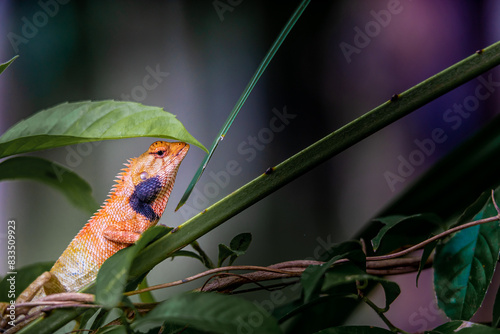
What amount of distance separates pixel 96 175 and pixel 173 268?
1.69ft

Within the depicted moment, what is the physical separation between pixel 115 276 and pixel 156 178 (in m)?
0.38

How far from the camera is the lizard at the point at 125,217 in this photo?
74 cm

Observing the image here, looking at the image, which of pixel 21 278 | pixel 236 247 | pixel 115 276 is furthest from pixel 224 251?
pixel 21 278

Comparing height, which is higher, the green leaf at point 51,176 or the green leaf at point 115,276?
the green leaf at point 51,176

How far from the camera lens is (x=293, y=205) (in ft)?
5.75

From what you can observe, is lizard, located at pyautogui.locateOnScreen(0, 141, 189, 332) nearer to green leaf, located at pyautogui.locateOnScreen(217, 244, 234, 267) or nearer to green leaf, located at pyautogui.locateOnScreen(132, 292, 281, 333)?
green leaf, located at pyautogui.locateOnScreen(217, 244, 234, 267)

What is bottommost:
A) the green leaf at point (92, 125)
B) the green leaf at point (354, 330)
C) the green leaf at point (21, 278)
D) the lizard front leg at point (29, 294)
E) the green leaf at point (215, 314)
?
the green leaf at point (354, 330)

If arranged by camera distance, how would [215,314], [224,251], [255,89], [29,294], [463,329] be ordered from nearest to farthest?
[215,314] → [463,329] → [224,251] → [29,294] → [255,89]

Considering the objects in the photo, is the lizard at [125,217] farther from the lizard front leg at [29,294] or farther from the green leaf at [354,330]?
the green leaf at [354,330]

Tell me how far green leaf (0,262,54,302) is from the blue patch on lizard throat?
207 mm

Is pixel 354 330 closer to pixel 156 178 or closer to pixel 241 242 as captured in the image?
pixel 241 242

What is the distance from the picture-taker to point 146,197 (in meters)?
0.76

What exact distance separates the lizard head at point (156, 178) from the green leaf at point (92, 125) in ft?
0.80

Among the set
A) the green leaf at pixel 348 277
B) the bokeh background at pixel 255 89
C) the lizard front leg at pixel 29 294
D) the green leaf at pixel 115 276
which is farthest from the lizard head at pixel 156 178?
the bokeh background at pixel 255 89
